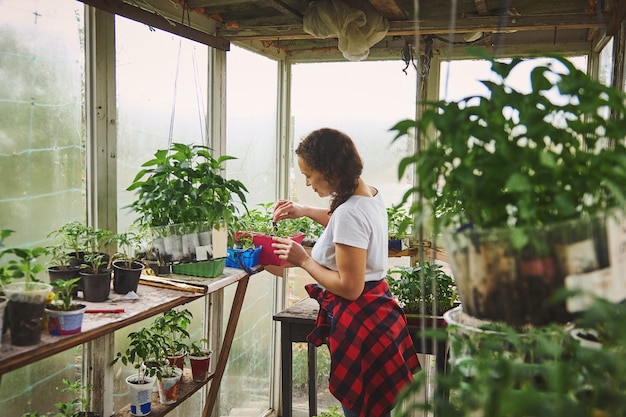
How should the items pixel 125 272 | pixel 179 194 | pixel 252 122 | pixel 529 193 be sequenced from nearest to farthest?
pixel 529 193, pixel 125 272, pixel 179 194, pixel 252 122

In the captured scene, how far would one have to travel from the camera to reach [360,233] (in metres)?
2.38

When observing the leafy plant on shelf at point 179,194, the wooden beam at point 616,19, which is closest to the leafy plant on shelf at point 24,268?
the leafy plant on shelf at point 179,194

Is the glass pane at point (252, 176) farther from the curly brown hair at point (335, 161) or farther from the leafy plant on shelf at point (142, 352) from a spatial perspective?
the curly brown hair at point (335, 161)

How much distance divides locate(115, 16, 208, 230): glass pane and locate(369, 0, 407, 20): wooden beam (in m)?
0.90

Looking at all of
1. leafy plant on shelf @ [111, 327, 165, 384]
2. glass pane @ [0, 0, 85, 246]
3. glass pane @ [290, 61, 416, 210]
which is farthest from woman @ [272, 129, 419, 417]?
glass pane @ [290, 61, 416, 210]

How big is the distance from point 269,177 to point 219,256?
1.65 m

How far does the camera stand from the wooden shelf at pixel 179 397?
8.10 ft

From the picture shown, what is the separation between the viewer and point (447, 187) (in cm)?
118

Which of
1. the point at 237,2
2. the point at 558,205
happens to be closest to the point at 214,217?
the point at 237,2

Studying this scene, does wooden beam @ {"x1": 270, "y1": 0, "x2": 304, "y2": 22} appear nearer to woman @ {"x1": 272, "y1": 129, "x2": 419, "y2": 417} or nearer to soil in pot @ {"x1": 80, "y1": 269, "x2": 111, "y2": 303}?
woman @ {"x1": 272, "y1": 129, "x2": 419, "y2": 417}

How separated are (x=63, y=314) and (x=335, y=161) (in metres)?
1.23

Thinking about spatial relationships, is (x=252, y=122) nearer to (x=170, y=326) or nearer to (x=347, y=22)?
(x=347, y=22)

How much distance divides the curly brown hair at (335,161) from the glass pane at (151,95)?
28.2 inches

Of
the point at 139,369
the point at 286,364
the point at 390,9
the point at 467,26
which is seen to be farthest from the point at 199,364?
the point at 467,26
